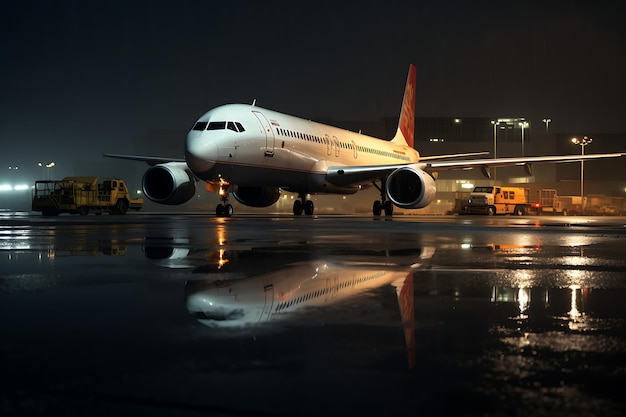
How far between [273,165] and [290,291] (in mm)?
18735

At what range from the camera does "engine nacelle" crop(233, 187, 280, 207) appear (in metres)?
28.4

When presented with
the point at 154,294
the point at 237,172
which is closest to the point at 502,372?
the point at 154,294

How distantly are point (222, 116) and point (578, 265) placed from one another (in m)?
16.3

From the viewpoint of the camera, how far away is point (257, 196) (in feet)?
93.8

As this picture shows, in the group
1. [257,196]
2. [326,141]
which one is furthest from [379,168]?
[257,196]

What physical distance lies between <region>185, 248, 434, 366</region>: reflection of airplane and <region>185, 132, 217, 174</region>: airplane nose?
1412cm

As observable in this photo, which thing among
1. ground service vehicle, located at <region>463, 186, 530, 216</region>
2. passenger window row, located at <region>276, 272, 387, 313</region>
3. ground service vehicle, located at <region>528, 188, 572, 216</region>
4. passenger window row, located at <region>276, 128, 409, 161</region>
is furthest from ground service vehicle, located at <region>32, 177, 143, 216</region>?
passenger window row, located at <region>276, 272, 387, 313</region>

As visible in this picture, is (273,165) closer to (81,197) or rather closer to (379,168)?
(379,168)

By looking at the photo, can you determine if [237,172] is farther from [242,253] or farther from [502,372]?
[502,372]

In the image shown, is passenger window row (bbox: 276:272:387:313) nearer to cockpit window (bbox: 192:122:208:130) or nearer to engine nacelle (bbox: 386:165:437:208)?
cockpit window (bbox: 192:122:208:130)

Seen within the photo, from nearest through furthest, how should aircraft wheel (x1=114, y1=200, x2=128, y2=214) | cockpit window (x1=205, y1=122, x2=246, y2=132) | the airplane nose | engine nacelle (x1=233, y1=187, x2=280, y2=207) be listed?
the airplane nose < cockpit window (x1=205, y1=122, x2=246, y2=132) < engine nacelle (x1=233, y1=187, x2=280, y2=207) < aircraft wheel (x1=114, y1=200, x2=128, y2=214)

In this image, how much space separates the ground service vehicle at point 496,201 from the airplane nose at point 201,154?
24.9 metres

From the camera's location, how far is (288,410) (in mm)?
2443

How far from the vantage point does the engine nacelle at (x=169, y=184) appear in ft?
82.3
